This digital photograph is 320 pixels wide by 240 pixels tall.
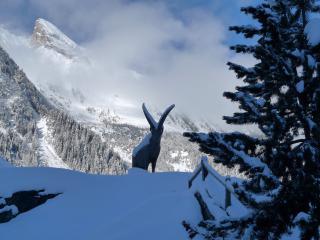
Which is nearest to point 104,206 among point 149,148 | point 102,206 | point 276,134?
point 102,206

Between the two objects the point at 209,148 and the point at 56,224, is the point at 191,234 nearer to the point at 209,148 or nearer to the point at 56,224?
the point at 209,148

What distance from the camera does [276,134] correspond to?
7.42 m

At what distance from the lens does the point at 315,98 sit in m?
7.15

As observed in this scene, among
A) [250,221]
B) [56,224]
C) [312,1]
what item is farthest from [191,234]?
[56,224]

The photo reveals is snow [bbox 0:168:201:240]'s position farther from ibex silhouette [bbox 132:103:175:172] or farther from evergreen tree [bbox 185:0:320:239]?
evergreen tree [bbox 185:0:320:239]

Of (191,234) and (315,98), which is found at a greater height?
(315,98)

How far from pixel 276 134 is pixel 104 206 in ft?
36.0

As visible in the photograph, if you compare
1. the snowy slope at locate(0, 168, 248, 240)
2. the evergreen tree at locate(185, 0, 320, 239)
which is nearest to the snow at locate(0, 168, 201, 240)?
the snowy slope at locate(0, 168, 248, 240)

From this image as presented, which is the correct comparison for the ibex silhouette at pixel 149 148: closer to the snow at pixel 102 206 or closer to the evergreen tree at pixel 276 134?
the snow at pixel 102 206

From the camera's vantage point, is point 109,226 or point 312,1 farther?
point 109,226

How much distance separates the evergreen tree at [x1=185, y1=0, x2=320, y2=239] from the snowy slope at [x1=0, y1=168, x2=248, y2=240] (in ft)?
16.4

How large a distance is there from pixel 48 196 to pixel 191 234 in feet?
41.7

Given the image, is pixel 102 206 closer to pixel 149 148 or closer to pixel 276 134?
pixel 149 148

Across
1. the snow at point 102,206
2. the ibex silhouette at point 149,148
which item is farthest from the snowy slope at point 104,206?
the ibex silhouette at point 149,148
